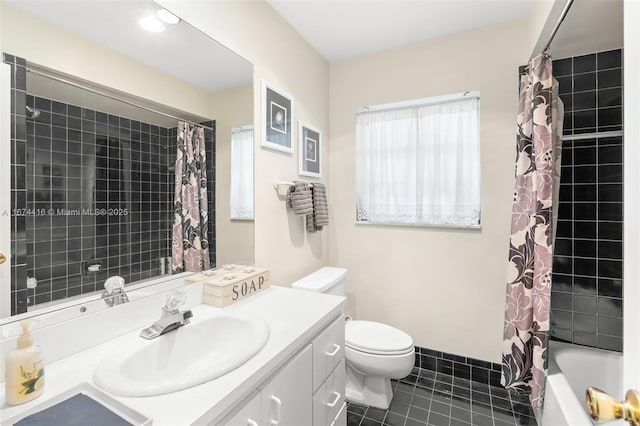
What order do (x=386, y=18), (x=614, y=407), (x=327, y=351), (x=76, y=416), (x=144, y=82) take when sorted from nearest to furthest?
(x=614, y=407) → (x=76, y=416) → (x=144, y=82) → (x=327, y=351) → (x=386, y=18)

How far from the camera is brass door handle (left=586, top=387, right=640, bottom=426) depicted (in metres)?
0.41

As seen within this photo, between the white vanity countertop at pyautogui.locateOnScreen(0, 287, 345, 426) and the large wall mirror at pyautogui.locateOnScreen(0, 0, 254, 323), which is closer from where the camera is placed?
the white vanity countertop at pyautogui.locateOnScreen(0, 287, 345, 426)

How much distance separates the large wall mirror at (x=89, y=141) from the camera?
0.79 meters

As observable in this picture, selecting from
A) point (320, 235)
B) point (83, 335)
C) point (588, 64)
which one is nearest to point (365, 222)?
point (320, 235)

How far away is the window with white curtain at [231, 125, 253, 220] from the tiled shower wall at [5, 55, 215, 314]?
0.38 meters

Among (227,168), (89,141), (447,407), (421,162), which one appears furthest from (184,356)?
(421,162)

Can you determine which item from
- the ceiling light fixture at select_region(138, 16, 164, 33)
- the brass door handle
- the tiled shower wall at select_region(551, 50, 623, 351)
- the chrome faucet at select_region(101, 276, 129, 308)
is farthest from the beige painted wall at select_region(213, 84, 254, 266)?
the tiled shower wall at select_region(551, 50, 623, 351)

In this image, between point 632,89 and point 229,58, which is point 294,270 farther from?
point 632,89

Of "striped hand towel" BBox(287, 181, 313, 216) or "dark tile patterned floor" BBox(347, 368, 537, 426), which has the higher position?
"striped hand towel" BBox(287, 181, 313, 216)

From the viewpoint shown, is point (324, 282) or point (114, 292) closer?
point (114, 292)

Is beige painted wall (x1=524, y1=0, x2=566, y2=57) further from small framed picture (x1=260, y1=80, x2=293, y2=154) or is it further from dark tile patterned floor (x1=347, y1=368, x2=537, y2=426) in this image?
dark tile patterned floor (x1=347, y1=368, x2=537, y2=426)

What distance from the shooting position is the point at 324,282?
1969 mm

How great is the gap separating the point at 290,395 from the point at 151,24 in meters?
1.47

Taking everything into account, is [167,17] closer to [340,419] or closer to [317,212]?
[317,212]
